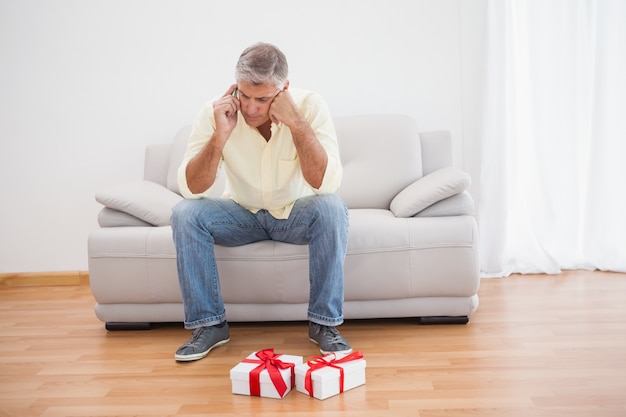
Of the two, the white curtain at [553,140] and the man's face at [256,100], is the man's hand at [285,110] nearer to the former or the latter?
the man's face at [256,100]

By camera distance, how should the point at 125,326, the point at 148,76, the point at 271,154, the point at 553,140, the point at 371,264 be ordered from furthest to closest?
the point at 148,76, the point at 553,140, the point at 125,326, the point at 371,264, the point at 271,154

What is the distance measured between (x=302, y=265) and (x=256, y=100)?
2.20 ft

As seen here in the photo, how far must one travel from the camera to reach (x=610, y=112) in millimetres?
3312

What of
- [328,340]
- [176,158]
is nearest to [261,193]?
[328,340]

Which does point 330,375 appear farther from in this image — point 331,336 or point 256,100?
point 256,100

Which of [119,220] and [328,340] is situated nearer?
[328,340]

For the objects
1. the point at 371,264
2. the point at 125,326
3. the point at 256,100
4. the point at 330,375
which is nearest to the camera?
the point at 330,375

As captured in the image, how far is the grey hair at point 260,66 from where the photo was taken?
209cm

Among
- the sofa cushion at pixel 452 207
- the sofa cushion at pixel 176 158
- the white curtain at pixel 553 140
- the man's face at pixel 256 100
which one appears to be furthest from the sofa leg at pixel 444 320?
the sofa cushion at pixel 176 158

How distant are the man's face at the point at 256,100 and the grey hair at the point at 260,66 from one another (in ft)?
0.07

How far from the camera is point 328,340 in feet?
7.18

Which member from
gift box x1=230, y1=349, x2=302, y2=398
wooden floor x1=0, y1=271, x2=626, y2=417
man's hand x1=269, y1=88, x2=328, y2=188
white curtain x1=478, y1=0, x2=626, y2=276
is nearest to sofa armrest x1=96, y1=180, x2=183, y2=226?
wooden floor x1=0, y1=271, x2=626, y2=417

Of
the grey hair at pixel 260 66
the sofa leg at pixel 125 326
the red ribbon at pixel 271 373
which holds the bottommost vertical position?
the sofa leg at pixel 125 326

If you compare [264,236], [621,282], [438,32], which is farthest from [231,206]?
[621,282]
